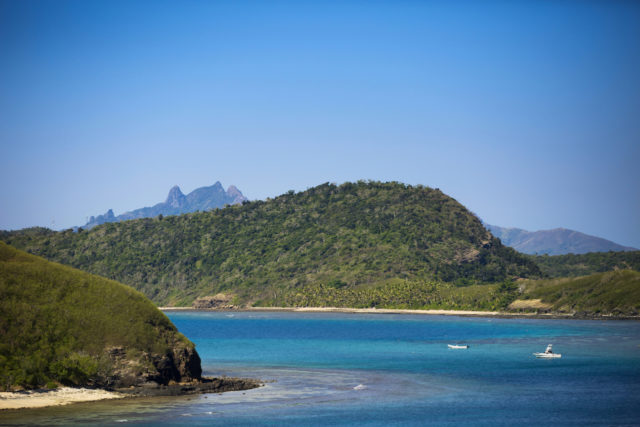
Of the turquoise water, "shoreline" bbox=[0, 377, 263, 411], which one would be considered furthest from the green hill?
the turquoise water

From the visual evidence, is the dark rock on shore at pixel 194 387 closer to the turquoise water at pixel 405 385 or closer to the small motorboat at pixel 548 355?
the turquoise water at pixel 405 385

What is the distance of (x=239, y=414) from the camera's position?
190 feet

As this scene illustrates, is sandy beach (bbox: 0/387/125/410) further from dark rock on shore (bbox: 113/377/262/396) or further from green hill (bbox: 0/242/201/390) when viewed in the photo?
dark rock on shore (bbox: 113/377/262/396)

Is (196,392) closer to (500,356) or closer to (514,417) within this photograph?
(514,417)

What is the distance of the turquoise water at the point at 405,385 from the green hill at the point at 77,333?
461 centimetres

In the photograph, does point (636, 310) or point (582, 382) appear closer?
point (582, 382)

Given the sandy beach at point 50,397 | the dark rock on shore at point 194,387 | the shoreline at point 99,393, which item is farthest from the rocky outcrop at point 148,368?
the sandy beach at point 50,397

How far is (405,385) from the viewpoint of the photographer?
75.8 m

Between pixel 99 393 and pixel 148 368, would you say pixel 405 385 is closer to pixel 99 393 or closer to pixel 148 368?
pixel 148 368

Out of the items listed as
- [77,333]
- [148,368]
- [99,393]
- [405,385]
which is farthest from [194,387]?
[405,385]

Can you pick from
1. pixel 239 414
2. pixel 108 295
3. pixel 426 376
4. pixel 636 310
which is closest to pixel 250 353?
pixel 426 376

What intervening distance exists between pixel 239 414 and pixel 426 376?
105 feet

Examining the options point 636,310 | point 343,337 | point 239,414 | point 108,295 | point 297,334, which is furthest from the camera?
point 636,310

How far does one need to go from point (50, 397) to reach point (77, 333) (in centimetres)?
666
